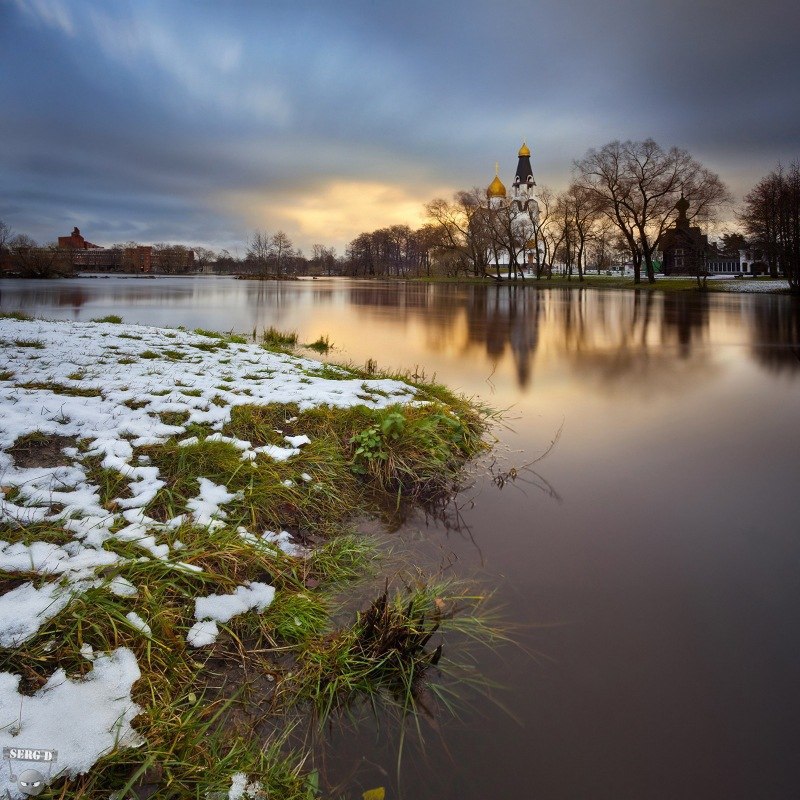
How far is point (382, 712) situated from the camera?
2.20m

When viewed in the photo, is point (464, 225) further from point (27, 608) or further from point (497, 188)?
point (27, 608)

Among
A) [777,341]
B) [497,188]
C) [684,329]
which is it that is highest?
[497,188]

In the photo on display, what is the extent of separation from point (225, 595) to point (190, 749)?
0.93 m

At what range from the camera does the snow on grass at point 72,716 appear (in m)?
1.79

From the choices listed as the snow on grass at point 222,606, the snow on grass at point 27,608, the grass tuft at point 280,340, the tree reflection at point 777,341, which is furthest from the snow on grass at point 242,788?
the grass tuft at point 280,340

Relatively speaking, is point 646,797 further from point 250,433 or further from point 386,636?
point 250,433

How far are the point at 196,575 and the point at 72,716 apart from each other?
0.94 metres

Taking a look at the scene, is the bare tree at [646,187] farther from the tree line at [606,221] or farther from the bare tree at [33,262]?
the bare tree at [33,262]

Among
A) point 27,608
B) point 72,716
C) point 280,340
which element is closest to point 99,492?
point 27,608

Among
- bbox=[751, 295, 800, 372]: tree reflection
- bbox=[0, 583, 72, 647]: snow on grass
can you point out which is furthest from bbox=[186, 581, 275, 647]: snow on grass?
bbox=[751, 295, 800, 372]: tree reflection

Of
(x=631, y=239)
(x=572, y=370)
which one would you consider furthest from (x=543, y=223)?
(x=572, y=370)

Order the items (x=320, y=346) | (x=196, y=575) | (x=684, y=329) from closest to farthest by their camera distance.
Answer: (x=196, y=575), (x=320, y=346), (x=684, y=329)

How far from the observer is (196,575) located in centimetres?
282

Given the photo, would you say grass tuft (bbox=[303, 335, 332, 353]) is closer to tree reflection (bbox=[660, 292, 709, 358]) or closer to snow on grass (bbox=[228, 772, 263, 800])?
tree reflection (bbox=[660, 292, 709, 358])
